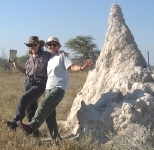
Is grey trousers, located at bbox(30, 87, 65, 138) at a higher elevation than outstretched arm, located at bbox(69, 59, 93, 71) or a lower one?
lower

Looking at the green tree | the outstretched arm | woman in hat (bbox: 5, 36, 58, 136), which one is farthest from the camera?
the green tree

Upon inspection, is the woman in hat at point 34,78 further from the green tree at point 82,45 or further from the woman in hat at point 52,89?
the green tree at point 82,45

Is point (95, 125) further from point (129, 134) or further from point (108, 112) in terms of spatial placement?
point (129, 134)

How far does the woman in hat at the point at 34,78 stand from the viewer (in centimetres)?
483

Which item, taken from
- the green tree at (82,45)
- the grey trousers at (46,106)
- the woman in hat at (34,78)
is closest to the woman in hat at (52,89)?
the grey trousers at (46,106)

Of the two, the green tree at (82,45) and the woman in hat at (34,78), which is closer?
the woman in hat at (34,78)

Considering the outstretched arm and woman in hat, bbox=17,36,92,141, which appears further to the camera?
woman in hat, bbox=17,36,92,141

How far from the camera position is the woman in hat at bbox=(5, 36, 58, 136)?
15.8 feet

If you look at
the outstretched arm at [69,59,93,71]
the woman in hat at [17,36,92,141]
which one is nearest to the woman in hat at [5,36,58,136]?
the woman in hat at [17,36,92,141]

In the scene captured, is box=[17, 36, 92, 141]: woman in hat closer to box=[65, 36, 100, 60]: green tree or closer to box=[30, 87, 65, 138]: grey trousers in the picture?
box=[30, 87, 65, 138]: grey trousers

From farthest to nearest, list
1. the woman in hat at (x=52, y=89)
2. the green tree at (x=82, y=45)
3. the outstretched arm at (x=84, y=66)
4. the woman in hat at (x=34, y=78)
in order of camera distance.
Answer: the green tree at (x=82, y=45), the woman in hat at (x=34, y=78), the woman in hat at (x=52, y=89), the outstretched arm at (x=84, y=66)

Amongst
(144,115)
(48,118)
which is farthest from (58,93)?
(144,115)

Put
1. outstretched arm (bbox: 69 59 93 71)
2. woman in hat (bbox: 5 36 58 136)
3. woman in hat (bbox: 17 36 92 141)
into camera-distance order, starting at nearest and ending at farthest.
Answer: outstretched arm (bbox: 69 59 93 71) → woman in hat (bbox: 17 36 92 141) → woman in hat (bbox: 5 36 58 136)

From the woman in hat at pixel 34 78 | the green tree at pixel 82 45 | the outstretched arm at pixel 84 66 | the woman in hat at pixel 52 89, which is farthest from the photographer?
the green tree at pixel 82 45
